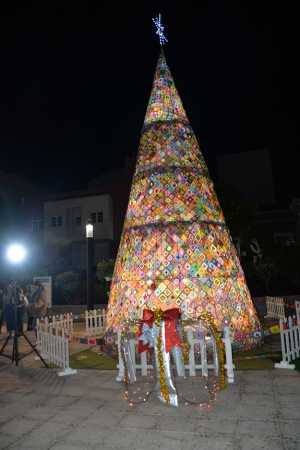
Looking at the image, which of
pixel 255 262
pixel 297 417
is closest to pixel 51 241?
pixel 255 262

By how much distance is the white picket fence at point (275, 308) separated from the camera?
1362 centimetres

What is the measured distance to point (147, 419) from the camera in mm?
4496

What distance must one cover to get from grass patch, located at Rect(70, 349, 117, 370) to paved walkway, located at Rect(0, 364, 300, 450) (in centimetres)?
148

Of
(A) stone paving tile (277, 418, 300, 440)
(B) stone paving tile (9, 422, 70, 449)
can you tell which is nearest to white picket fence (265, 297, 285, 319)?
(A) stone paving tile (277, 418, 300, 440)

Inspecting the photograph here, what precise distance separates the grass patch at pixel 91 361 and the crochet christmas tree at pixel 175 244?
0.82 m

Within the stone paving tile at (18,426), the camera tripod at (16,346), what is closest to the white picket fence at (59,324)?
the camera tripod at (16,346)

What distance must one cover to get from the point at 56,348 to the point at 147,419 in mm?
3839

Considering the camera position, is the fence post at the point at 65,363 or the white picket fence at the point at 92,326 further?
the white picket fence at the point at 92,326

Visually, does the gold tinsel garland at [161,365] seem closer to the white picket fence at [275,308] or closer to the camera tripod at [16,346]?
the camera tripod at [16,346]

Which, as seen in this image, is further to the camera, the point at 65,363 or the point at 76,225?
the point at 76,225

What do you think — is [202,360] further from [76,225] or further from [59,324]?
[76,225]

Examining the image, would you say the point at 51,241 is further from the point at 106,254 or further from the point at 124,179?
the point at 124,179

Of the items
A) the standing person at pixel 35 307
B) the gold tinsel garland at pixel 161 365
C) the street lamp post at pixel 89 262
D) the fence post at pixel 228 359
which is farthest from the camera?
the standing person at pixel 35 307

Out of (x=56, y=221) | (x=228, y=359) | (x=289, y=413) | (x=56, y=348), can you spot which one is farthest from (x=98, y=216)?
(x=289, y=413)
